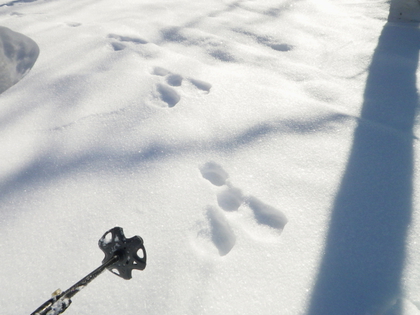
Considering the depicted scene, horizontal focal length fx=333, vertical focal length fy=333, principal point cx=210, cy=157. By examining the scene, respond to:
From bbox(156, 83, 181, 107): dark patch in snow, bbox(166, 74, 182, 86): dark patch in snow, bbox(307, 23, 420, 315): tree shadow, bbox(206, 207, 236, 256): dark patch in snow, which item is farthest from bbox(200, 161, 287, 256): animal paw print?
bbox(166, 74, 182, 86): dark patch in snow

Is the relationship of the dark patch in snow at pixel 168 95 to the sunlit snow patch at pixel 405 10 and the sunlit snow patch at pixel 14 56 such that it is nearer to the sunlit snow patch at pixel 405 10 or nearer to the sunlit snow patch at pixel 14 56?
the sunlit snow patch at pixel 14 56

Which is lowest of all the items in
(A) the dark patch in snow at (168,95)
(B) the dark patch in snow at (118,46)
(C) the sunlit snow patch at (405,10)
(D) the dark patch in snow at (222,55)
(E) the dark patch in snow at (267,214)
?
(E) the dark patch in snow at (267,214)

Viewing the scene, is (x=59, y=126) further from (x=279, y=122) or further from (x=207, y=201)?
(x=279, y=122)

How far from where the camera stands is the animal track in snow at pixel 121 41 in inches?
74.5

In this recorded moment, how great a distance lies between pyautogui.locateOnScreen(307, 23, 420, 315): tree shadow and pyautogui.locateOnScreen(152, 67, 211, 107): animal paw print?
717 mm

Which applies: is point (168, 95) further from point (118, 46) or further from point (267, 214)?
point (267, 214)

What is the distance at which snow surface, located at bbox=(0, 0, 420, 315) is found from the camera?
2.85 ft

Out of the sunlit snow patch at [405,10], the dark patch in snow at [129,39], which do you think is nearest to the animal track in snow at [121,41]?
the dark patch in snow at [129,39]

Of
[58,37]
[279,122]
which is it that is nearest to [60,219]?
[279,122]

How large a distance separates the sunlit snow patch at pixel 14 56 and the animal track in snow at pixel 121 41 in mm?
426

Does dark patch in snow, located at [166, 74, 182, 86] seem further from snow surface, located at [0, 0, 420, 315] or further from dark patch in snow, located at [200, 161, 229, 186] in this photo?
dark patch in snow, located at [200, 161, 229, 186]

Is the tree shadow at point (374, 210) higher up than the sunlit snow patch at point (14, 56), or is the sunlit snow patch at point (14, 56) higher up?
the sunlit snow patch at point (14, 56)

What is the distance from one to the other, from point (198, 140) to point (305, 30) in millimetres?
1137

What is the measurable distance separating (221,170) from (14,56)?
4.62 feet
